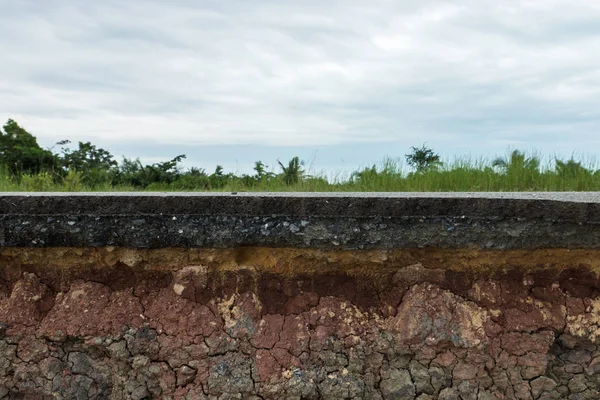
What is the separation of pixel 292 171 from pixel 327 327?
15.4ft

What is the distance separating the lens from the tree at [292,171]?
246 inches

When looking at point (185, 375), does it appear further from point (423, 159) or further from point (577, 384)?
point (423, 159)

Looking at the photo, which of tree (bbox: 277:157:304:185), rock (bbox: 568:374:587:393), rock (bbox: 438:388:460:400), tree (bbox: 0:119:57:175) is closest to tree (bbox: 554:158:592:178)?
tree (bbox: 277:157:304:185)

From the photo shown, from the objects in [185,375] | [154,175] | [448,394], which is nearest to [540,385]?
[448,394]

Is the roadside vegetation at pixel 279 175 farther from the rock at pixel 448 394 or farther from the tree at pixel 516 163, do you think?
the rock at pixel 448 394

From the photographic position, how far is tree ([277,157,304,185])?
6258 millimetres

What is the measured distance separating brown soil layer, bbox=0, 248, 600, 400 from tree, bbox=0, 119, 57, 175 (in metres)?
7.39

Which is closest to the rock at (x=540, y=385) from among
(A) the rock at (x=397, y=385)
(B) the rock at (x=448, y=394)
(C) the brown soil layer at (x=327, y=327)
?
(C) the brown soil layer at (x=327, y=327)

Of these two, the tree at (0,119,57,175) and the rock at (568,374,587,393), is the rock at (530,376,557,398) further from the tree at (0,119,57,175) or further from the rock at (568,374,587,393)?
the tree at (0,119,57,175)

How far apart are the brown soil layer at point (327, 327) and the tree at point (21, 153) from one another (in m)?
7.39

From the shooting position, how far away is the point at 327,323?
184cm

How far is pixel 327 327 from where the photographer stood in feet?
6.01

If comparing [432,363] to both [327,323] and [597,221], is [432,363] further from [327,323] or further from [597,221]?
[597,221]

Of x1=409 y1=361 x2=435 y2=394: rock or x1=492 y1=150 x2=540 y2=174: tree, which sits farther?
x1=492 y1=150 x2=540 y2=174: tree
